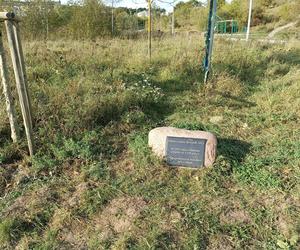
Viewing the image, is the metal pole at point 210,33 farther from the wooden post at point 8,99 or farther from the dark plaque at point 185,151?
the wooden post at point 8,99

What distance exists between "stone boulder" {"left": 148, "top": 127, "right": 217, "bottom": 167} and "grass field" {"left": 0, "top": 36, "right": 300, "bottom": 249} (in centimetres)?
9

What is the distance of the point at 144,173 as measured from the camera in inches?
128

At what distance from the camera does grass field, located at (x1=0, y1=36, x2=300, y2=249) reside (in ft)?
8.31

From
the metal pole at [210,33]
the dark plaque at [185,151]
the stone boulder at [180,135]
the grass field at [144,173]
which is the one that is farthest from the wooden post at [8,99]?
the metal pole at [210,33]

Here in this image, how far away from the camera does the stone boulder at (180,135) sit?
3285mm

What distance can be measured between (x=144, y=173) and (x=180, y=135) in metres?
0.61

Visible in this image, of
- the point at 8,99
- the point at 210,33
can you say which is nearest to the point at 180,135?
the point at 8,99

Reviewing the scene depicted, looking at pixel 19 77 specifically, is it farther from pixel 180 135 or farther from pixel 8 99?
pixel 180 135

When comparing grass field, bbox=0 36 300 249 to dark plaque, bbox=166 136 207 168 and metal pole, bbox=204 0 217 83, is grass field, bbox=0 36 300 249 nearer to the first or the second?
dark plaque, bbox=166 136 207 168

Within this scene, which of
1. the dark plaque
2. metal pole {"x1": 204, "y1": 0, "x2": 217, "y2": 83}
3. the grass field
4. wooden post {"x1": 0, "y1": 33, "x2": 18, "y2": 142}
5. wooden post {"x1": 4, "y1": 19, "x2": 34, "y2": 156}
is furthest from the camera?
metal pole {"x1": 204, "y1": 0, "x2": 217, "y2": 83}

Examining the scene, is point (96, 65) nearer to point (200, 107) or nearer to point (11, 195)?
point (200, 107)

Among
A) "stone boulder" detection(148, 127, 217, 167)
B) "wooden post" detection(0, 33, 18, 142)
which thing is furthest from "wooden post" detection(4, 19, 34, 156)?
"stone boulder" detection(148, 127, 217, 167)

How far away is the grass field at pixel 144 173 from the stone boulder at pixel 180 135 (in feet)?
0.31

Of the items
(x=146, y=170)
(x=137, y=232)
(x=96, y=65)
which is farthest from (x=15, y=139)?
(x=96, y=65)
